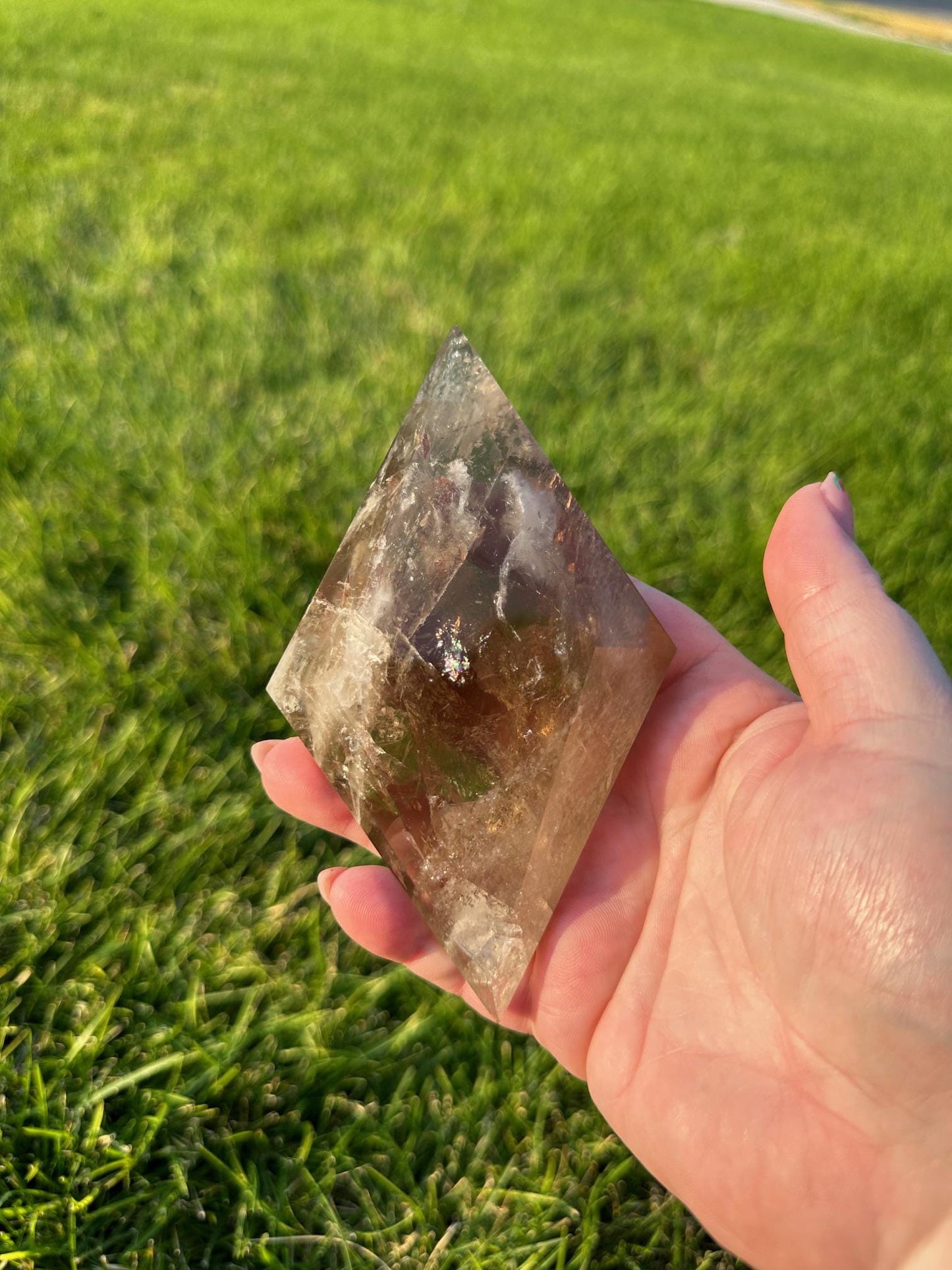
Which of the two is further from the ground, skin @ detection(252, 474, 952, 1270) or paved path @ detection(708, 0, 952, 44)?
paved path @ detection(708, 0, 952, 44)

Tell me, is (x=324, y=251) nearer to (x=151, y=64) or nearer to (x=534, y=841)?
(x=534, y=841)

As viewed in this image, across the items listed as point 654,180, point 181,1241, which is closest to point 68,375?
point 181,1241

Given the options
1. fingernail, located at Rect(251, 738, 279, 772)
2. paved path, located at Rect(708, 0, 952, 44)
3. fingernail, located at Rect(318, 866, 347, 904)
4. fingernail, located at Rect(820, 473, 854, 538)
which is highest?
paved path, located at Rect(708, 0, 952, 44)

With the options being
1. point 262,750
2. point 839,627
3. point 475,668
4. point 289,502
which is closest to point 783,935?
point 839,627

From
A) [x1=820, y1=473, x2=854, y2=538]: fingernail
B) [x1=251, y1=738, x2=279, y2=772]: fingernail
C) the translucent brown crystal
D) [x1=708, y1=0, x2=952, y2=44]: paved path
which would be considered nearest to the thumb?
[x1=820, y1=473, x2=854, y2=538]: fingernail

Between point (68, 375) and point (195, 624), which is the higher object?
point (68, 375)

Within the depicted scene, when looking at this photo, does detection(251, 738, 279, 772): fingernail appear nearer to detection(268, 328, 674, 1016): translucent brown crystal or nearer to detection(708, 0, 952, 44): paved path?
detection(268, 328, 674, 1016): translucent brown crystal

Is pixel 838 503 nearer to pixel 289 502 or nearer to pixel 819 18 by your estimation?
pixel 289 502

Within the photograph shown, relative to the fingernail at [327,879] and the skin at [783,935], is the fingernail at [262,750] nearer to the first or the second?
the skin at [783,935]
